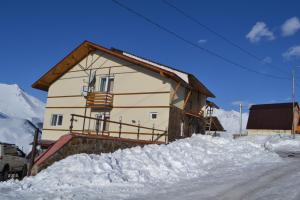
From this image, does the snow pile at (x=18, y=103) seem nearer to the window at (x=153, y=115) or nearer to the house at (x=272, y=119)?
the house at (x=272, y=119)

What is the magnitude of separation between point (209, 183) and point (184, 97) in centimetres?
1434

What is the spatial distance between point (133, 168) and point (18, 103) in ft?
291

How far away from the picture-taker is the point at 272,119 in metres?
54.5

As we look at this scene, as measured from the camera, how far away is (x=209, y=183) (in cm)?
1378

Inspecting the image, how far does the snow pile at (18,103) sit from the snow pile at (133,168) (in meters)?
74.6

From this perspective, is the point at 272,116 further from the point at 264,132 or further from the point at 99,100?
the point at 99,100

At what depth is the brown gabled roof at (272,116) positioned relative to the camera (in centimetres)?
5275

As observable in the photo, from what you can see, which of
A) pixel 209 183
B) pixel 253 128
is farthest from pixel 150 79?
pixel 253 128

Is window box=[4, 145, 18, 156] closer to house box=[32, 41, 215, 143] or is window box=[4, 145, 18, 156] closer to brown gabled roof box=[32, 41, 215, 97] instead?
house box=[32, 41, 215, 143]

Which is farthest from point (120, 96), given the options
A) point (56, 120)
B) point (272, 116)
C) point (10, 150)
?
point (272, 116)

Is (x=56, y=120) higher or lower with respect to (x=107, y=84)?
lower

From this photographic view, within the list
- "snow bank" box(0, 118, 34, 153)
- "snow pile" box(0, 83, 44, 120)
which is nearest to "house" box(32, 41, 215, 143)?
"snow bank" box(0, 118, 34, 153)

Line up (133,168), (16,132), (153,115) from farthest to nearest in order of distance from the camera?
1. (16,132)
2. (153,115)
3. (133,168)

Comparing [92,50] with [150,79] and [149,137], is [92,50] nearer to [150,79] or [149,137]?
[150,79]
